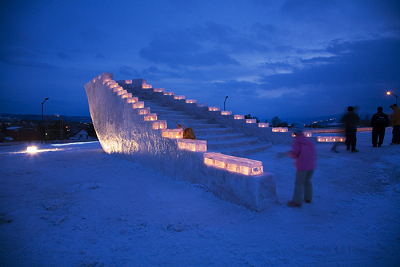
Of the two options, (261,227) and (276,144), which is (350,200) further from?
(276,144)

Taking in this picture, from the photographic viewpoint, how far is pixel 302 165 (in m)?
3.71

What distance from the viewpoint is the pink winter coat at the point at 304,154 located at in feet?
12.1

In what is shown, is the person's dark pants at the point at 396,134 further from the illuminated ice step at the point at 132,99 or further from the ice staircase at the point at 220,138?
the illuminated ice step at the point at 132,99

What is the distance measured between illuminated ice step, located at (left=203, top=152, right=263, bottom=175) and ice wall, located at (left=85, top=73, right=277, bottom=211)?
95 mm

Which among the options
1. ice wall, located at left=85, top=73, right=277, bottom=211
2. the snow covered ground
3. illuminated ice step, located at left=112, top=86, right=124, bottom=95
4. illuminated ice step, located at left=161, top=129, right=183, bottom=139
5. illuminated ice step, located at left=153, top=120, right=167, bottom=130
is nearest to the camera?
the snow covered ground

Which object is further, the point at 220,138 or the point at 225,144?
the point at 220,138

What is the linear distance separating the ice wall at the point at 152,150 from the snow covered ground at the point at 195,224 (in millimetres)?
252

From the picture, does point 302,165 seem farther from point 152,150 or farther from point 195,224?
point 152,150

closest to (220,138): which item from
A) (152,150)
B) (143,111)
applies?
(152,150)

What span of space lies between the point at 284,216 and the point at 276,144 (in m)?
6.56

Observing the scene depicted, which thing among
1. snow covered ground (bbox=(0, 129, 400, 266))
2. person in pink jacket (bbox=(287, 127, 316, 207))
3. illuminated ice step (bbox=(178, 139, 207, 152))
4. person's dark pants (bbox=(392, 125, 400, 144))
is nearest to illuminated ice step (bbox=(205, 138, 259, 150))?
illuminated ice step (bbox=(178, 139, 207, 152))

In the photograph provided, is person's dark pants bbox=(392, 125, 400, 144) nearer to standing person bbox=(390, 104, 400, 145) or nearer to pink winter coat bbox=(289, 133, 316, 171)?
standing person bbox=(390, 104, 400, 145)

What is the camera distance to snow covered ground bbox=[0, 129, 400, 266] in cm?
259

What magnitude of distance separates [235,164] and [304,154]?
1.26 metres
